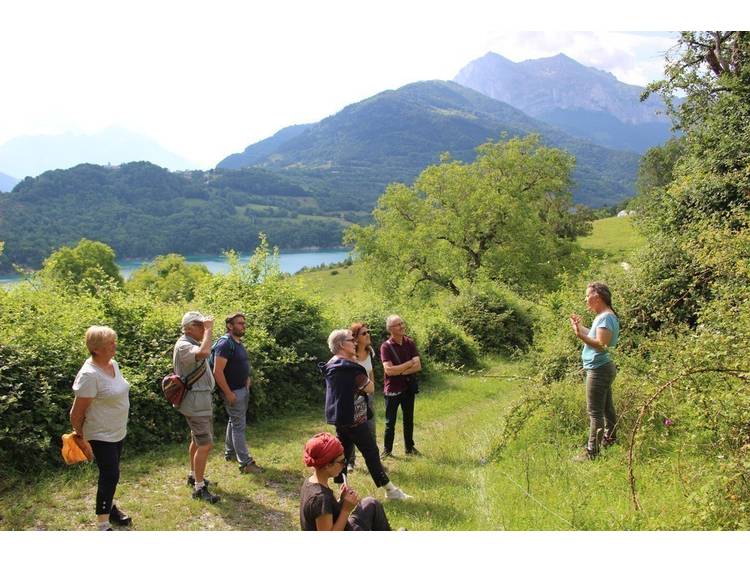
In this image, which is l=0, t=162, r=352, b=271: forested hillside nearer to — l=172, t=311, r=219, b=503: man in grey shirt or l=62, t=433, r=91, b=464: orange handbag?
l=172, t=311, r=219, b=503: man in grey shirt

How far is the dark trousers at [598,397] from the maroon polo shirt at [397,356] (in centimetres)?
224

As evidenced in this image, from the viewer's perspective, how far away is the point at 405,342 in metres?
7.22

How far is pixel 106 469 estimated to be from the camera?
4.95 meters

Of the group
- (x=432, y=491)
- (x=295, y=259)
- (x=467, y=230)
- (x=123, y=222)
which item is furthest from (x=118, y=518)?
(x=123, y=222)

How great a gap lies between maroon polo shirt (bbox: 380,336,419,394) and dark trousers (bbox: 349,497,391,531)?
3104 millimetres

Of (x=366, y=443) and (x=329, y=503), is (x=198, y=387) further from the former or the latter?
(x=329, y=503)

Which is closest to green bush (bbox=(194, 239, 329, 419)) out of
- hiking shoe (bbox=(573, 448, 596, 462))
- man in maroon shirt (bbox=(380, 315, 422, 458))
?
man in maroon shirt (bbox=(380, 315, 422, 458))

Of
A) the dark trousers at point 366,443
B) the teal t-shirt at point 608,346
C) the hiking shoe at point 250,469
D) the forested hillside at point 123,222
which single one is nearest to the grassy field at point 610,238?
the teal t-shirt at point 608,346

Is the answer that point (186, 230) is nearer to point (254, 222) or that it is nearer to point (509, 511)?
point (254, 222)

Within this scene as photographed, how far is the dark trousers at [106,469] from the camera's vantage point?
4910 millimetres

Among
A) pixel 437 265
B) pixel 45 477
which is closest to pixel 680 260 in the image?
pixel 45 477

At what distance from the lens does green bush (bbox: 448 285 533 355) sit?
18141mm

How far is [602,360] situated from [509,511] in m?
2.00

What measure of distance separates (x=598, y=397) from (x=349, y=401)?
281 cm
